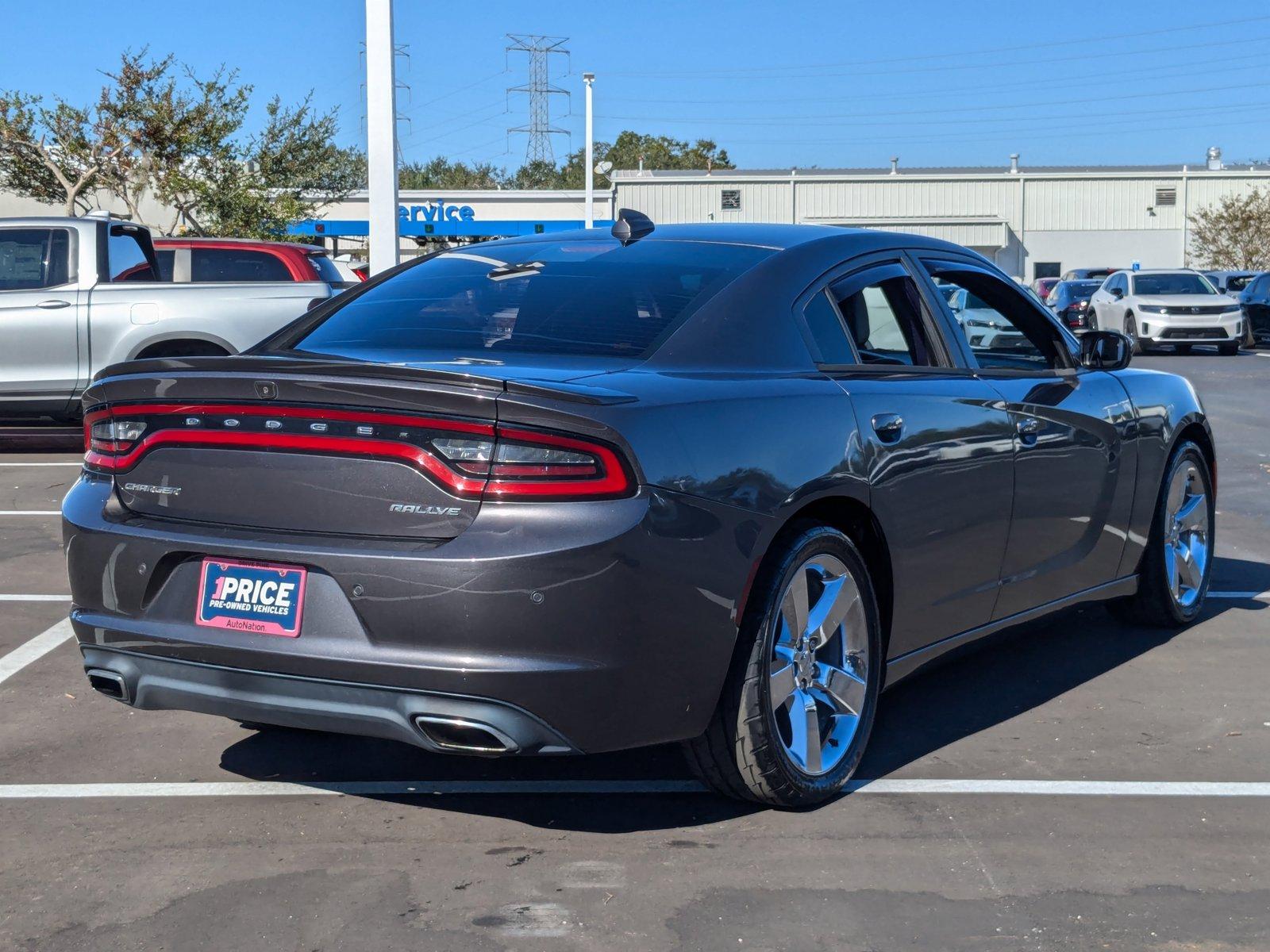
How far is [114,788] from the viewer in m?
4.38

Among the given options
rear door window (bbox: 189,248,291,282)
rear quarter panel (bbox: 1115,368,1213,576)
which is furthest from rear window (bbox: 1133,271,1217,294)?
rear quarter panel (bbox: 1115,368,1213,576)

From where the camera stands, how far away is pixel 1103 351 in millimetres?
5840

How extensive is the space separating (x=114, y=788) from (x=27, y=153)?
26548 mm

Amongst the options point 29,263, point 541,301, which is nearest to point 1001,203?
point 29,263

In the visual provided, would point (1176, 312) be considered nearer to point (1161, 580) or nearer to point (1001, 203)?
point (1161, 580)

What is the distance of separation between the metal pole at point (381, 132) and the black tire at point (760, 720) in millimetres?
8813

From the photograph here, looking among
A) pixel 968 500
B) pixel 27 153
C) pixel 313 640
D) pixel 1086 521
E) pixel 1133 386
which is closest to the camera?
pixel 313 640

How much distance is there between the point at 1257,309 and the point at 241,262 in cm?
2372

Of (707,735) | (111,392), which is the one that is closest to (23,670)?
(111,392)

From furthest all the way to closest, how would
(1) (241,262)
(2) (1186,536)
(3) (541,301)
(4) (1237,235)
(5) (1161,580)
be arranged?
(4) (1237,235), (1) (241,262), (2) (1186,536), (5) (1161,580), (3) (541,301)

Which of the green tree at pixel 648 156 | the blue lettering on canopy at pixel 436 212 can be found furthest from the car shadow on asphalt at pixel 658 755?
the green tree at pixel 648 156

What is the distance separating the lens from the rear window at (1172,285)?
2943 centimetres

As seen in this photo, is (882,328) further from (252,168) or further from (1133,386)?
(252,168)

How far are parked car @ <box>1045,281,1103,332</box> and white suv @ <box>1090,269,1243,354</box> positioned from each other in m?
4.07
